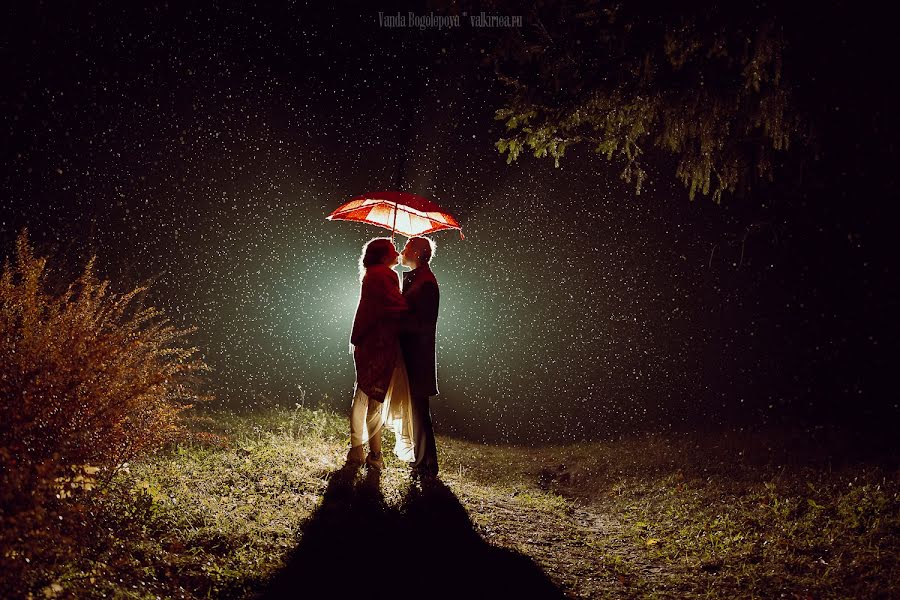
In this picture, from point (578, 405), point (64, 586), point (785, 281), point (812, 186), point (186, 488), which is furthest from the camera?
point (578, 405)

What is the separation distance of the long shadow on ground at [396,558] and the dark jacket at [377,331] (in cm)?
97

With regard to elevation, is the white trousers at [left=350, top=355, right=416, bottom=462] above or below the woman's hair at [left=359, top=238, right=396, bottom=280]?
below

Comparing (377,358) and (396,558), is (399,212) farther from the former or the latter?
(396,558)

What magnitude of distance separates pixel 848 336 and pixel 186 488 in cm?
825

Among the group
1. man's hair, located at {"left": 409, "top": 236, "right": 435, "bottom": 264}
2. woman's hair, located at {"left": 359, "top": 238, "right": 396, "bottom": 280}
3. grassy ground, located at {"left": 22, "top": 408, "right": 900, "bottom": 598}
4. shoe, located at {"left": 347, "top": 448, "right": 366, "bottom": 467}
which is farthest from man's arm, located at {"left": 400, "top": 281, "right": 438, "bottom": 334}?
grassy ground, located at {"left": 22, "top": 408, "right": 900, "bottom": 598}

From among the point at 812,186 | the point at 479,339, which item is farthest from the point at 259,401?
the point at 812,186

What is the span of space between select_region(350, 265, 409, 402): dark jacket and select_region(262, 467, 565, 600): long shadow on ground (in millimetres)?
973

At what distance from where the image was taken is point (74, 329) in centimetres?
347

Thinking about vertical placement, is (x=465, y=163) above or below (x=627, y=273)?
above

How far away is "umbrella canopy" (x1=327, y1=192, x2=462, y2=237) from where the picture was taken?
5.36 metres

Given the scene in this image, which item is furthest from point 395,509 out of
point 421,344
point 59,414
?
point 59,414

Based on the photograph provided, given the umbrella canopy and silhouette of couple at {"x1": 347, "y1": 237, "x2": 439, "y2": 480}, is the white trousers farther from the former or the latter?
the umbrella canopy

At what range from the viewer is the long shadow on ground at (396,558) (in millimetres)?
3039

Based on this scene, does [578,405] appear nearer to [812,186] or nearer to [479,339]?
[479,339]
